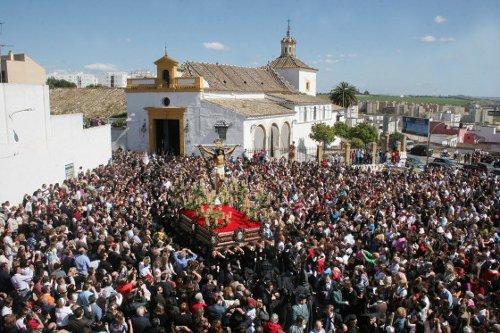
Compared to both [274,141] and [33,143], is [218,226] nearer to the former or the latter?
[33,143]

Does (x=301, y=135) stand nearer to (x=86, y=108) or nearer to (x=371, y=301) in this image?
(x=86, y=108)

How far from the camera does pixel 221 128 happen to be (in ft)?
105

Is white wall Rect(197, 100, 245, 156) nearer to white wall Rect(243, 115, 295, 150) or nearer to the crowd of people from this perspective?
white wall Rect(243, 115, 295, 150)

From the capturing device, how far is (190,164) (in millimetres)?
24859

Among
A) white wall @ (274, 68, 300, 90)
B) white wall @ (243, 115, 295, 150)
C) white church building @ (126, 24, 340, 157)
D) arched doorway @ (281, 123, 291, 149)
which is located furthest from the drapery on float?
white wall @ (274, 68, 300, 90)

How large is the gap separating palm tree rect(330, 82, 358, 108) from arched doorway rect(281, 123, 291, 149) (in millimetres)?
28574

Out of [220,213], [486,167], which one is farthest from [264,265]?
[486,167]

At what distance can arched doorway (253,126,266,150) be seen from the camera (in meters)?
33.6

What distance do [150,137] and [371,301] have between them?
26974 millimetres

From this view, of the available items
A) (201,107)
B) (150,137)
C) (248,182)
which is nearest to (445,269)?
(248,182)

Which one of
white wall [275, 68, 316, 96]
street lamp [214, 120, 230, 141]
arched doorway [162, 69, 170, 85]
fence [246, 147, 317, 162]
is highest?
white wall [275, 68, 316, 96]

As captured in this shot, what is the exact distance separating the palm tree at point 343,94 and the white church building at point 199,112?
26.9 m

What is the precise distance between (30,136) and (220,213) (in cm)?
1011

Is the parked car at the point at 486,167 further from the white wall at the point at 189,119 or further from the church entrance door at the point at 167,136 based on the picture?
the church entrance door at the point at 167,136
